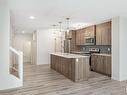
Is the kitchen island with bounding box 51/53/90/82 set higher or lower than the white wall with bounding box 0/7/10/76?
lower

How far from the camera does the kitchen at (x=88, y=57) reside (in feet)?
15.8

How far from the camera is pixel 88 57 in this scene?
496 centimetres

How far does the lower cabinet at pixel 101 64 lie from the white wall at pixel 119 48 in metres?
0.46

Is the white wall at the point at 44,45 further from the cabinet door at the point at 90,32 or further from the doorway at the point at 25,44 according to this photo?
the cabinet door at the point at 90,32

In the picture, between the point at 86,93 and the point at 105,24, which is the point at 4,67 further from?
the point at 105,24

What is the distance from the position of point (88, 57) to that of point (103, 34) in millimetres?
2041

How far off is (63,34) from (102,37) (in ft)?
13.1

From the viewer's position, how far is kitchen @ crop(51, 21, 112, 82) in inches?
190

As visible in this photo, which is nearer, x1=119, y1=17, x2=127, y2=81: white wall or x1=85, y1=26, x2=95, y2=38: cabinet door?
x1=119, y1=17, x2=127, y2=81: white wall

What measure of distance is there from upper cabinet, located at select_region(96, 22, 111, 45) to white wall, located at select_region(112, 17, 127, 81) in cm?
92

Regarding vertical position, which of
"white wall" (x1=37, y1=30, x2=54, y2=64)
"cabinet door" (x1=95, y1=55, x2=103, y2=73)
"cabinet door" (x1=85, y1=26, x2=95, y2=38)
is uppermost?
"cabinet door" (x1=85, y1=26, x2=95, y2=38)

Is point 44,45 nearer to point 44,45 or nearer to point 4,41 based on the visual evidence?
point 44,45

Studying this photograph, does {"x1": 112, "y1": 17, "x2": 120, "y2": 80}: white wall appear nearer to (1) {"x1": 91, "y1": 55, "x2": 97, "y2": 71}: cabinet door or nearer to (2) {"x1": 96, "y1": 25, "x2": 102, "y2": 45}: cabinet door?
(1) {"x1": 91, "y1": 55, "x2": 97, "y2": 71}: cabinet door

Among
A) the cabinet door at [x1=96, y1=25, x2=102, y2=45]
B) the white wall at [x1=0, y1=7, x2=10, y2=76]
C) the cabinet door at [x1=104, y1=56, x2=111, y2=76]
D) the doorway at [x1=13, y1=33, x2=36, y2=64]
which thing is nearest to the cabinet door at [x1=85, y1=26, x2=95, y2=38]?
the cabinet door at [x1=96, y1=25, x2=102, y2=45]
